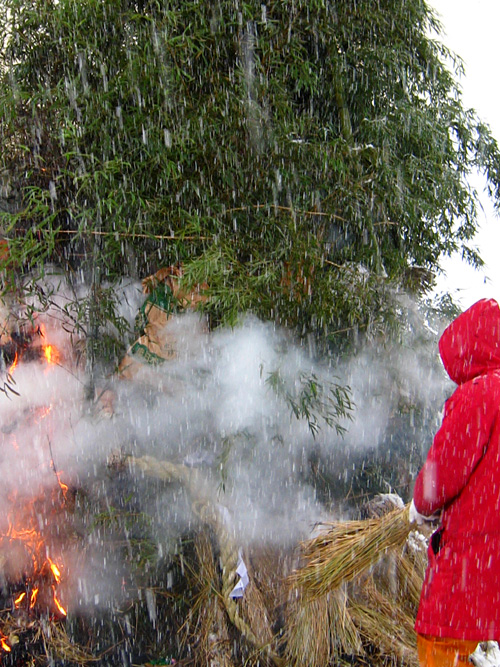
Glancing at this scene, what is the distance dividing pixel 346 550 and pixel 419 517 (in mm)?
550

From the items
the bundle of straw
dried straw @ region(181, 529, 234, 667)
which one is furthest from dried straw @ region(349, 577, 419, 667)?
dried straw @ region(181, 529, 234, 667)

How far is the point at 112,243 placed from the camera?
3.08 metres

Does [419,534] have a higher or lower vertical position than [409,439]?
lower

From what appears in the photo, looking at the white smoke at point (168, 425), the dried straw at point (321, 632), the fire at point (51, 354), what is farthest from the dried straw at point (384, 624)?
the fire at point (51, 354)

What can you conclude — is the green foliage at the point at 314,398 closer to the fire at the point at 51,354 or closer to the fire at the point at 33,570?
the fire at the point at 51,354

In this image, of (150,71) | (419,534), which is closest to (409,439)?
(419,534)

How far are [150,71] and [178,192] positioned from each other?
629 mm

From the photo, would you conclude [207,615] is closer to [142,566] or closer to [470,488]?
[142,566]

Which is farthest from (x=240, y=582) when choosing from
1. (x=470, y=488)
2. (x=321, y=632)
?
(x=470, y=488)

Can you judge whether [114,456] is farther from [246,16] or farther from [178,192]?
[246,16]

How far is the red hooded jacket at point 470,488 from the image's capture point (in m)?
1.84

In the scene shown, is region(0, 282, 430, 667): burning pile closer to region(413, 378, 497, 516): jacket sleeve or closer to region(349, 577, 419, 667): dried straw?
region(349, 577, 419, 667): dried straw

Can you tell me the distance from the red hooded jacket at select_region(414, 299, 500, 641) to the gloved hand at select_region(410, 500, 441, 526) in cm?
9

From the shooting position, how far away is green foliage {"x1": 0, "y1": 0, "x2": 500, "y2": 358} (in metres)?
3.01
